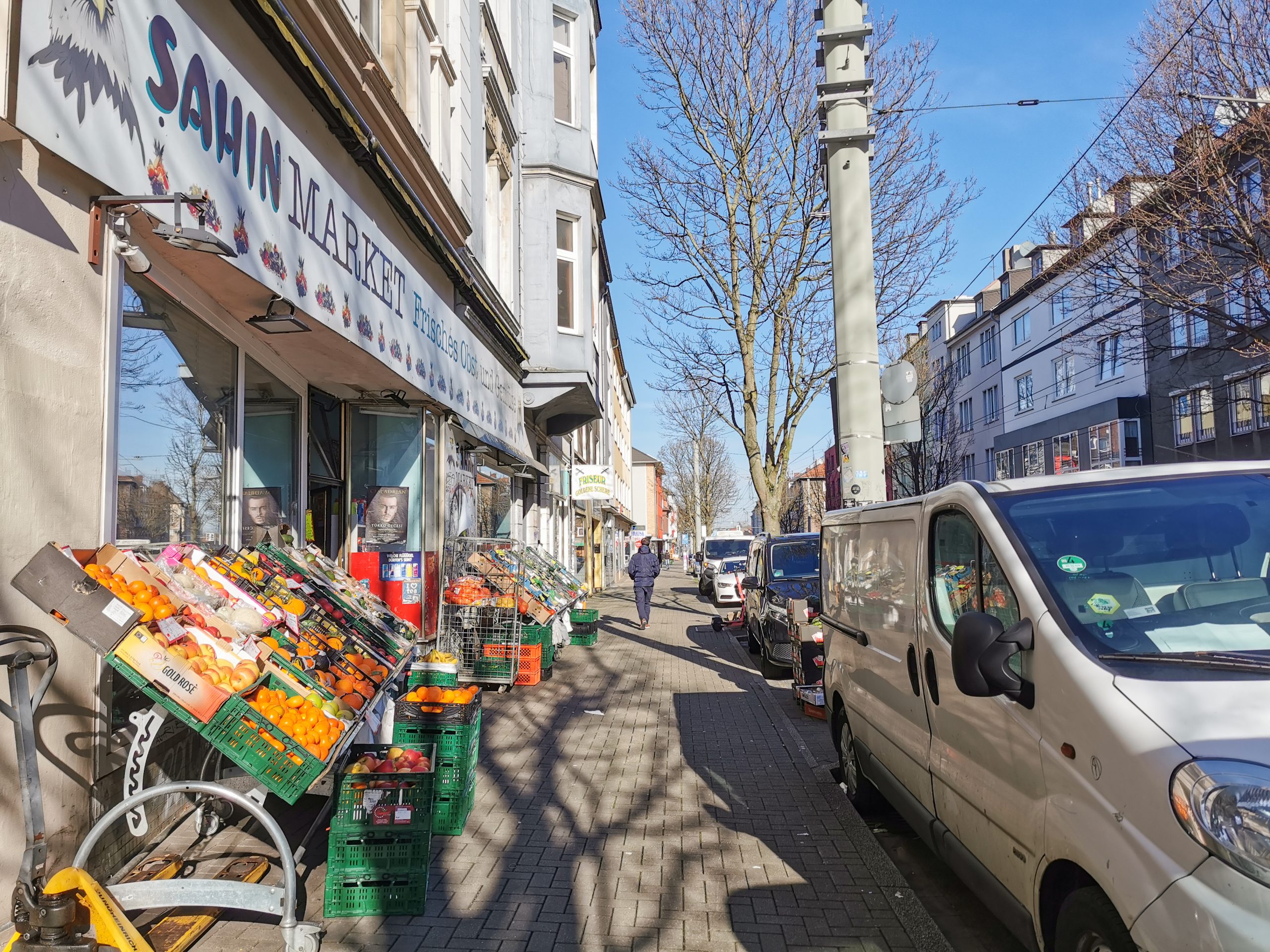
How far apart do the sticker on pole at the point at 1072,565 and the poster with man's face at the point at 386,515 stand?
27.9 feet

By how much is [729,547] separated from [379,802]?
1130 inches

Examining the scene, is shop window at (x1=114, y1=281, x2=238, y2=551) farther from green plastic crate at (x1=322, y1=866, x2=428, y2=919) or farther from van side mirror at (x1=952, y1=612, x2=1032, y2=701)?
van side mirror at (x1=952, y1=612, x2=1032, y2=701)

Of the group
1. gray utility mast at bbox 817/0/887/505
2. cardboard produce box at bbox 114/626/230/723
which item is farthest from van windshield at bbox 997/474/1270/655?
gray utility mast at bbox 817/0/887/505

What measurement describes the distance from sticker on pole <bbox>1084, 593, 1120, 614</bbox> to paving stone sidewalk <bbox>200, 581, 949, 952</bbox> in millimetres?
1763

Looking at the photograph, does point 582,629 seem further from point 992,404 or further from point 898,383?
point 992,404

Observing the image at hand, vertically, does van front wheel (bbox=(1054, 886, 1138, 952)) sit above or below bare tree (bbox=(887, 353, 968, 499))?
below

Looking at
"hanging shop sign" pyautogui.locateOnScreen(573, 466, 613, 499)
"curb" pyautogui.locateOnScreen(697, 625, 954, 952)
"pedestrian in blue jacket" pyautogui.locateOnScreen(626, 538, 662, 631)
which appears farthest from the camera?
"hanging shop sign" pyautogui.locateOnScreen(573, 466, 613, 499)

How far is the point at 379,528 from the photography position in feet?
34.4

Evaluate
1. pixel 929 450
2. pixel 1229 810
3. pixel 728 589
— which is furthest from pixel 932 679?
pixel 929 450

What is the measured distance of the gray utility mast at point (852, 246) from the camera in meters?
8.34

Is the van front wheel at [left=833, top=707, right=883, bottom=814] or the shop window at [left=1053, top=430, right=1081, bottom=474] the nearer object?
the van front wheel at [left=833, top=707, right=883, bottom=814]

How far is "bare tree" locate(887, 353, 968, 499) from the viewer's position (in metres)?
34.5

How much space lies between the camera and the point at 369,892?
4.16 metres

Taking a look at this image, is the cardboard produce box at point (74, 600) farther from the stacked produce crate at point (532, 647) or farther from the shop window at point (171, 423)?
the stacked produce crate at point (532, 647)
